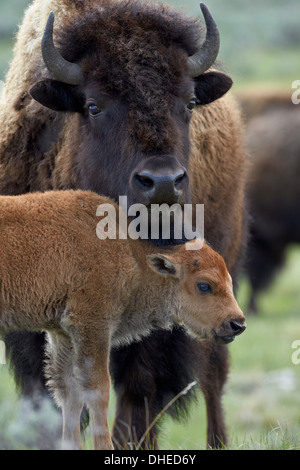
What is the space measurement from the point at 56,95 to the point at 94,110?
0.29 metres

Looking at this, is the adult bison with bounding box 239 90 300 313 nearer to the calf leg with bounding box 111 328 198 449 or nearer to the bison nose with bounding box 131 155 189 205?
the calf leg with bounding box 111 328 198 449

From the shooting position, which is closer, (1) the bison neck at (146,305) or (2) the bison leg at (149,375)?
(1) the bison neck at (146,305)

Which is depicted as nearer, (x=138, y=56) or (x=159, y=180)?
(x=159, y=180)

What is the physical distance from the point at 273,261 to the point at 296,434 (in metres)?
12.0

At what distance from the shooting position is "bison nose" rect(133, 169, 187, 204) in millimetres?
5004

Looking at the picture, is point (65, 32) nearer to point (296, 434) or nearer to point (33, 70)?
point (33, 70)

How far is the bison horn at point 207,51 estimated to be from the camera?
19.6 feet

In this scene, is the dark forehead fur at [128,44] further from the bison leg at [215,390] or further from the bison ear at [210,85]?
the bison leg at [215,390]

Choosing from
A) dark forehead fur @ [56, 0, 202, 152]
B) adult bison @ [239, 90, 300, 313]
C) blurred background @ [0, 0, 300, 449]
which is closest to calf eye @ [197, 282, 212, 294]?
dark forehead fur @ [56, 0, 202, 152]

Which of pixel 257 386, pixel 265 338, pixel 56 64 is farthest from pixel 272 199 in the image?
pixel 56 64

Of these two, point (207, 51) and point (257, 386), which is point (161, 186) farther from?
point (257, 386)

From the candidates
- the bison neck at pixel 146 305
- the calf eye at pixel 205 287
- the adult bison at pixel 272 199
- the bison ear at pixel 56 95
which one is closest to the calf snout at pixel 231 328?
the calf eye at pixel 205 287

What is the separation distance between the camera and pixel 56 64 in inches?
222

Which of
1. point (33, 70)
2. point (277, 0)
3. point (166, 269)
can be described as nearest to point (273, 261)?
point (33, 70)
